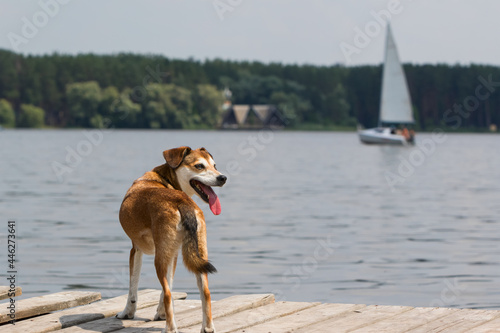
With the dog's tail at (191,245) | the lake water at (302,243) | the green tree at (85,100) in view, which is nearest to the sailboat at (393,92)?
the lake water at (302,243)

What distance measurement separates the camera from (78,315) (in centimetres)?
700

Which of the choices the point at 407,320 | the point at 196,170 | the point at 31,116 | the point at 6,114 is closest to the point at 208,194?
the point at 196,170

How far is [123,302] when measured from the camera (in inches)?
300

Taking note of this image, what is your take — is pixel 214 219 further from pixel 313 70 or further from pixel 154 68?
pixel 313 70

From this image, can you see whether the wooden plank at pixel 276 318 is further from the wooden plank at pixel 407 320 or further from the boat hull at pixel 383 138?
the boat hull at pixel 383 138

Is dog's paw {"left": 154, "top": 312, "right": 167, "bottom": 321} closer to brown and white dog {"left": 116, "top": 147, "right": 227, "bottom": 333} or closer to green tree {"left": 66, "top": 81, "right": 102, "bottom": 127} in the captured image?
brown and white dog {"left": 116, "top": 147, "right": 227, "bottom": 333}

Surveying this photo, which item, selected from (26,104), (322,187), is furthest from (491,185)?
(26,104)

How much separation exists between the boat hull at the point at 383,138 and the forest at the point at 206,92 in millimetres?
56118

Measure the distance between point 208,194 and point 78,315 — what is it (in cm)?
154

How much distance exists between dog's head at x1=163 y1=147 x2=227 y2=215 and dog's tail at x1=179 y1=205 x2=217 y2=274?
1.44 feet

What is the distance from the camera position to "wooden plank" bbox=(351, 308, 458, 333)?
6477mm

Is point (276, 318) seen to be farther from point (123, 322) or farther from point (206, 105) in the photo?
point (206, 105)

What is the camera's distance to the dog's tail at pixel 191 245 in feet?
20.1

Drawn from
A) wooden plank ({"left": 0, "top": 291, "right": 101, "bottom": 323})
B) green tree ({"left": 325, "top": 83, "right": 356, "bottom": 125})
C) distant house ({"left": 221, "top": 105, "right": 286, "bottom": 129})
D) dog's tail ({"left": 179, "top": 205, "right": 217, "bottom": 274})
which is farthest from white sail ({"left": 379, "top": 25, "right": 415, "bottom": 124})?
green tree ({"left": 325, "top": 83, "right": 356, "bottom": 125})
